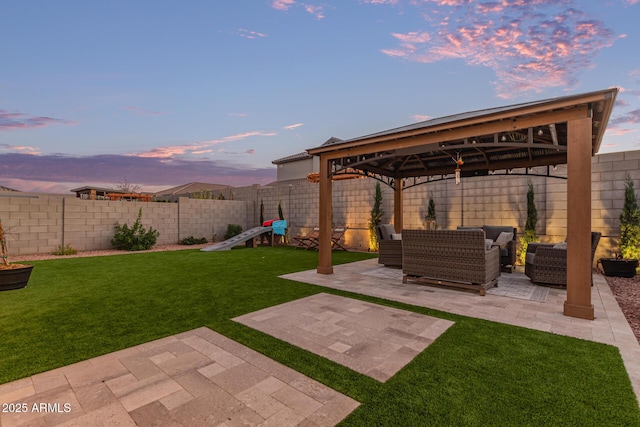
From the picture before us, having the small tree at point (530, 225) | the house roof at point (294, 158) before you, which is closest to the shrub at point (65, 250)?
the small tree at point (530, 225)

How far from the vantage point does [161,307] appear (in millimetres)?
3838

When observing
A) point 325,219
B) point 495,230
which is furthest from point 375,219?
point 325,219

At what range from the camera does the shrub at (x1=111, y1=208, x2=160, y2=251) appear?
1045 centimetres

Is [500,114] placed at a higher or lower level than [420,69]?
lower

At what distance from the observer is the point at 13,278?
461 centimetres

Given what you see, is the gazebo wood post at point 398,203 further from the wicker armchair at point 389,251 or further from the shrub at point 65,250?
the shrub at point 65,250

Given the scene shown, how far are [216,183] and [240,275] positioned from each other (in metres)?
24.7

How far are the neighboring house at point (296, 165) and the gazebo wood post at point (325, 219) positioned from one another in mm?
14887

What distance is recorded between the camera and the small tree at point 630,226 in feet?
20.5

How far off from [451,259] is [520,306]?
113 cm

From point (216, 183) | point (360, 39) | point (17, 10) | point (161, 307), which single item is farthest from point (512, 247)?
point (216, 183)

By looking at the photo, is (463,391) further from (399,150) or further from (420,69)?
(420,69)

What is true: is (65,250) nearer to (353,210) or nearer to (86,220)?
(86,220)

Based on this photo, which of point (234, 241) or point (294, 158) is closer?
point (234, 241)
